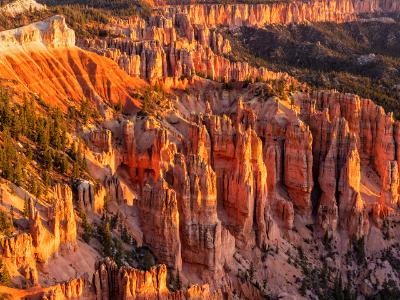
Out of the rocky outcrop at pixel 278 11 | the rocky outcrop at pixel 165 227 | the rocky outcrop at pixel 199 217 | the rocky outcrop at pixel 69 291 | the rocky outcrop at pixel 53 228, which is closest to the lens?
the rocky outcrop at pixel 69 291

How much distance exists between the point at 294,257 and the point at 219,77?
109 feet

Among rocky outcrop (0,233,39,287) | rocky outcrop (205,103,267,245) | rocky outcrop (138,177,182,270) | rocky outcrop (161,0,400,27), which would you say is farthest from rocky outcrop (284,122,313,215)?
rocky outcrop (161,0,400,27)

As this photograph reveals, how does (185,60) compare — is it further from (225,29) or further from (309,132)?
(225,29)

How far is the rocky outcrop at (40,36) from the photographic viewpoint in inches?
2040

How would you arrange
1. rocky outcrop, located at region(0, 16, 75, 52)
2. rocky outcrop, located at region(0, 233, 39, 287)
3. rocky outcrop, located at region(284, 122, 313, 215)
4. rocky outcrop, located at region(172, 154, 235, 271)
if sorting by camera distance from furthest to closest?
rocky outcrop, located at region(0, 16, 75, 52), rocky outcrop, located at region(284, 122, 313, 215), rocky outcrop, located at region(172, 154, 235, 271), rocky outcrop, located at region(0, 233, 39, 287)

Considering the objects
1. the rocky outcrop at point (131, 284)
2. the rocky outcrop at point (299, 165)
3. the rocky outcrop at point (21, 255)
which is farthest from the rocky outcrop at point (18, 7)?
the rocky outcrop at point (131, 284)

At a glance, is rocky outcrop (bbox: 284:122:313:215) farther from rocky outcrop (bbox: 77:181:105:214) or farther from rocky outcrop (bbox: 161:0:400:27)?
rocky outcrop (bbox: 161:0:400:27)

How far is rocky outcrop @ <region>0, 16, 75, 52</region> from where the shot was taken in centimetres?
5181

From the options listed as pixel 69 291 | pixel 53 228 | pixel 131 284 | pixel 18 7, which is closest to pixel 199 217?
pixel 53 228

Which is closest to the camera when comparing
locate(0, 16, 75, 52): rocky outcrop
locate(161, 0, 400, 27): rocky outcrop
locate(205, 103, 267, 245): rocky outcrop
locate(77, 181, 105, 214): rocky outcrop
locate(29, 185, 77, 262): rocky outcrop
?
locate(29, 185, 77, 262): rocky outcrop

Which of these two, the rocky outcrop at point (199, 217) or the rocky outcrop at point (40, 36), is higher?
the rocky outcrop at point (40, 36)

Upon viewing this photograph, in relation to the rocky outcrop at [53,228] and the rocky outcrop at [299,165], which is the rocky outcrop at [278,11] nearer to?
the rocky outcrop at [299,165]

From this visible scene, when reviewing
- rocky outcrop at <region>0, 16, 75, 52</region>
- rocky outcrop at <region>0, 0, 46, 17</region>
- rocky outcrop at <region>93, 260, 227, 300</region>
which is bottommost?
rocky outcrop at <region>93, 260, 227, 300</region>

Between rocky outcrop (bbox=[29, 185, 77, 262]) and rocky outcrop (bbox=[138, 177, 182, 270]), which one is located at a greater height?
rocky outcrop (bbox=[29, 185, 77, 262])
